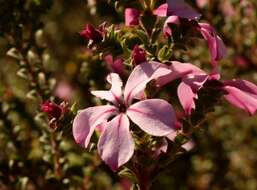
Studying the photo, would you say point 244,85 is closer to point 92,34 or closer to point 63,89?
point 92,34

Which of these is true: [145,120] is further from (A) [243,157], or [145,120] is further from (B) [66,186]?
(A) [243,157]

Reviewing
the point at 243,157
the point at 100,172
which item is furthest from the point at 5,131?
the point at 243,157

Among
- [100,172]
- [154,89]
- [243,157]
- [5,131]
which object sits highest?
[154,89]

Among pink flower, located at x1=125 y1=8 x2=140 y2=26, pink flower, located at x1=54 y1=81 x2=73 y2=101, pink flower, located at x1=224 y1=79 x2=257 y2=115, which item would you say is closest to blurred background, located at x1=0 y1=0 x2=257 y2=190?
pink flower, located at x1=54 y1=81 x2=73 y2=101

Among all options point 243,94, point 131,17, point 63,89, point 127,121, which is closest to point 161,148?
point 127,121

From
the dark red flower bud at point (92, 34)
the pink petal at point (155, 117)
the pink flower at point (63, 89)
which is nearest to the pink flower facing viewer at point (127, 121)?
the pink petal at point (155, 117)

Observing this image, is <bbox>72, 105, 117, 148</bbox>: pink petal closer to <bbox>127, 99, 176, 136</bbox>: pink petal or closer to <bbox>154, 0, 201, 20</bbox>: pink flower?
<bbox>127, 99, 176, 136</bbox>: pink petal
